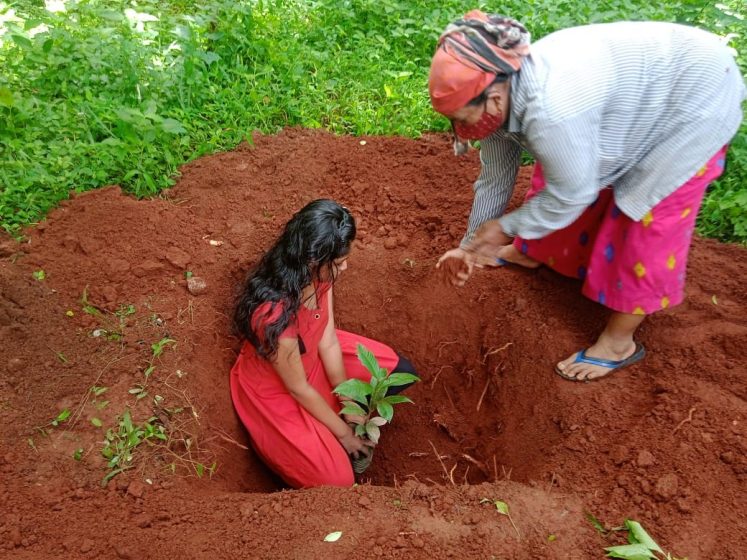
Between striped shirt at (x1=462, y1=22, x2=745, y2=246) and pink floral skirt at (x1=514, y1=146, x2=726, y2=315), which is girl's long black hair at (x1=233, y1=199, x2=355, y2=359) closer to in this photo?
striped shirt at (x1=462, y1=22, x2=745, y2=246)

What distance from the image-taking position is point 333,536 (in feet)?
6.07

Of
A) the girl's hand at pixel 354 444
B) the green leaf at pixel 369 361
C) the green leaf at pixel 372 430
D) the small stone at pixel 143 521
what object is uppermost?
the green leaf at pixel 369 361

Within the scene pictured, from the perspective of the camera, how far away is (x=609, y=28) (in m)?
1.84

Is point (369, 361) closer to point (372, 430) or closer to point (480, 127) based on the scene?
point (372, 430)

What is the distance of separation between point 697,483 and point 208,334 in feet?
6.31

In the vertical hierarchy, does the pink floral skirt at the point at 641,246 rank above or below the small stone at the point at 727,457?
above

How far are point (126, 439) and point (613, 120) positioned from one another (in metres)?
1.95

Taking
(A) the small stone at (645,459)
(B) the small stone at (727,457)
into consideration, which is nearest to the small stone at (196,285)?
(A) the small stone at (645,459)

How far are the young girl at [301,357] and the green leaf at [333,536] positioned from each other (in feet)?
1.78

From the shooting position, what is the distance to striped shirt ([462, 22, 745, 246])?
1.71 metres

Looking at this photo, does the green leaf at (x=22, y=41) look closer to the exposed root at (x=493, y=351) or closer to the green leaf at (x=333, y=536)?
the exposed root at (x=493, y=351)

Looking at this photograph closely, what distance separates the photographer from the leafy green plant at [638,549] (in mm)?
1742

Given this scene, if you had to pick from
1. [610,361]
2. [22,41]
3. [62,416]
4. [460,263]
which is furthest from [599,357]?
[22,41]

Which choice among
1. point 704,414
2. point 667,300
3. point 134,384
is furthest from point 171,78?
point 704,414
